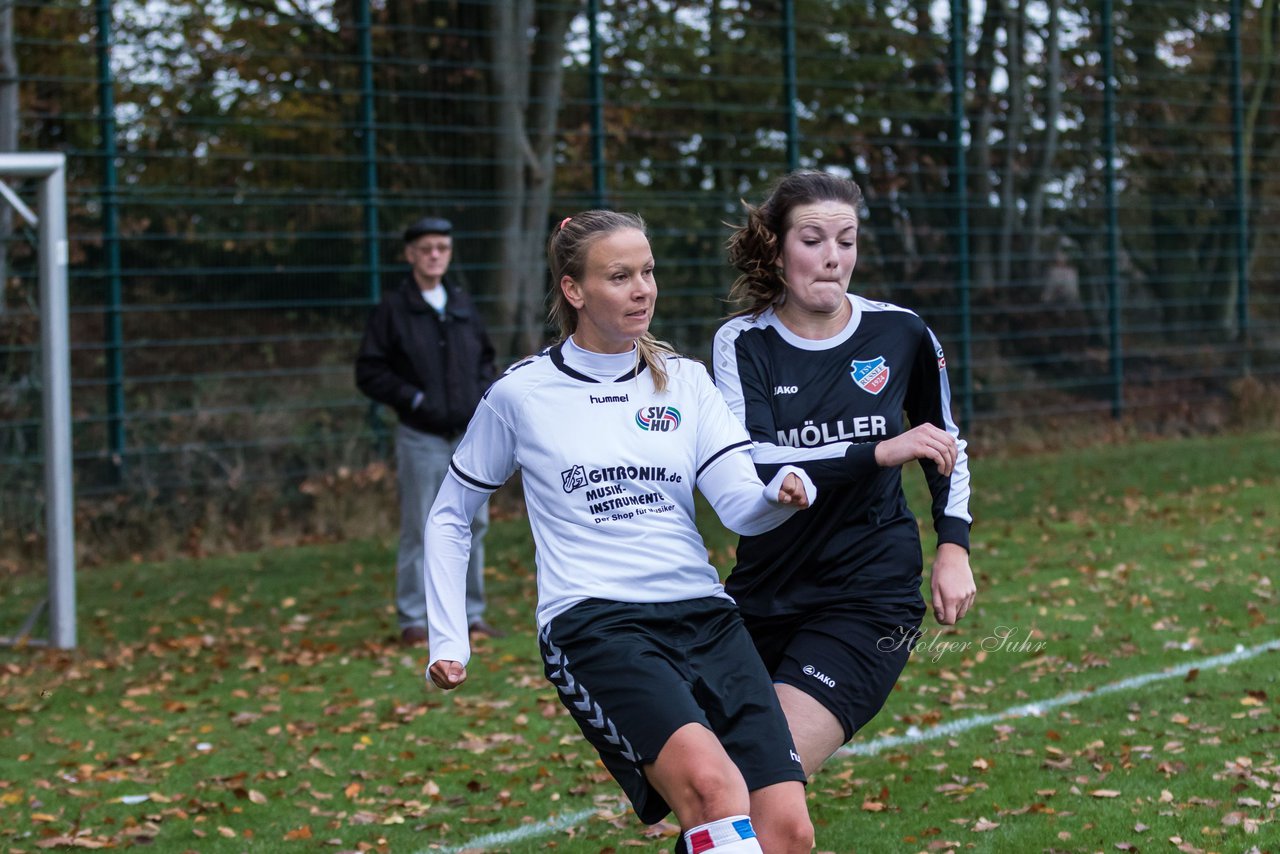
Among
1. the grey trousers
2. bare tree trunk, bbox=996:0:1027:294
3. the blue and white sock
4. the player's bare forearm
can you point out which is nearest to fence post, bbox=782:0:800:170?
bare tree trunk, bbox=996:0:1027:294

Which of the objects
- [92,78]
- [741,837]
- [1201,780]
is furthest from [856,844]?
[92,78]

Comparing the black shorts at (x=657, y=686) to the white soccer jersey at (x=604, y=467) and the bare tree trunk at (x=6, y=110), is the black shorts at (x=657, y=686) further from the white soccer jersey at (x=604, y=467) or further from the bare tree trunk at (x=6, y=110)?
the bare tree trunk at (x=6, y=110)

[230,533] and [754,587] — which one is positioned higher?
[754,587]

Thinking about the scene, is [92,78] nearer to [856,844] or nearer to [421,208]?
[421,208]

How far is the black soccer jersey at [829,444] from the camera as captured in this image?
4430mm

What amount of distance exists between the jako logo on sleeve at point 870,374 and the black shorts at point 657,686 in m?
0.88

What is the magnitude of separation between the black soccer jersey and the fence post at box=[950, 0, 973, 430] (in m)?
13.0

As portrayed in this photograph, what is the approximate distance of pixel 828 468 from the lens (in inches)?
166

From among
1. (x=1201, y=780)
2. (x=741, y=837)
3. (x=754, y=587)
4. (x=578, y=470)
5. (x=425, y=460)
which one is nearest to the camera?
(x=741, y=837)

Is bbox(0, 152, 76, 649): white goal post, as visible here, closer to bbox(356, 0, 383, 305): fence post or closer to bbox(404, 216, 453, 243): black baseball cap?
bbox(404, 216, 453, 243): black baseball cap

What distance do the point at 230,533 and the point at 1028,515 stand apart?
6.40 m

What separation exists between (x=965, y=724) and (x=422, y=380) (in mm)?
3737

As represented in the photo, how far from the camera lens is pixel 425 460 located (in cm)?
915

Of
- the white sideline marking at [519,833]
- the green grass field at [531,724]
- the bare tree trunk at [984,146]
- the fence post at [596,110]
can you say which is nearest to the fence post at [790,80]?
the fence post at [596,110]
